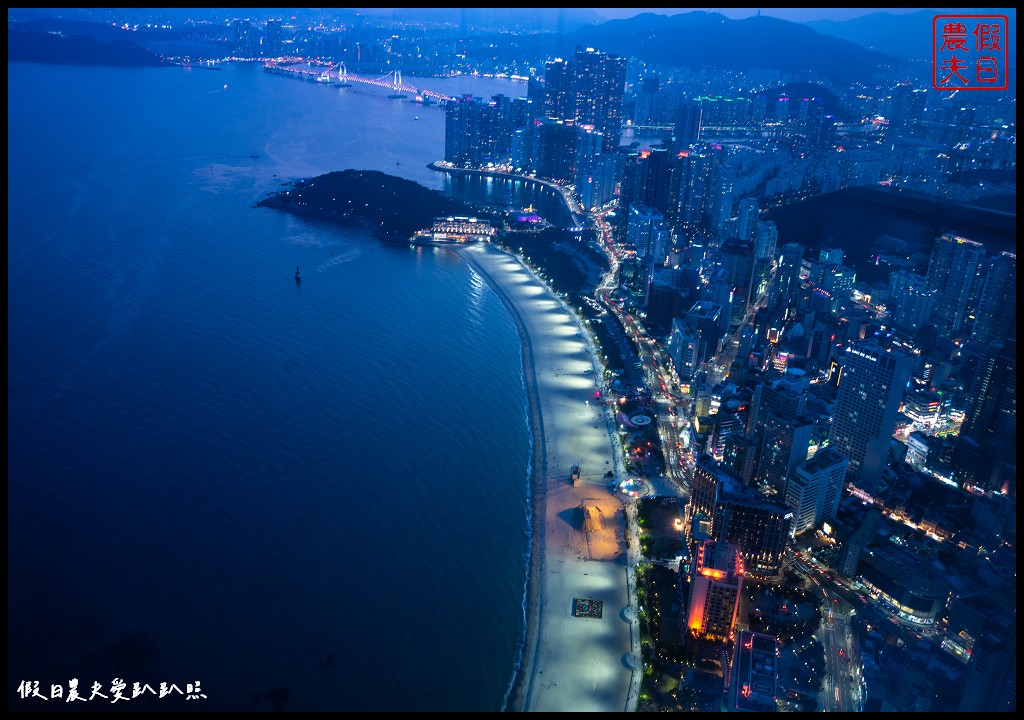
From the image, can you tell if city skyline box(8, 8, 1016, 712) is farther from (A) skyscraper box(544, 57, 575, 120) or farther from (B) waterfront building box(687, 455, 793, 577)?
(A) skyscraper box(544, 57, 575, 120)

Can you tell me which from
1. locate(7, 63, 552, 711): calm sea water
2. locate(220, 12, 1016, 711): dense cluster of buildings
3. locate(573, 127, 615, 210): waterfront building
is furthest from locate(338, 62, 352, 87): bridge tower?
locate(7, 63, 552, 711): calm sea water

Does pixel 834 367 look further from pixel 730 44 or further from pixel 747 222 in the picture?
pixel 730 44

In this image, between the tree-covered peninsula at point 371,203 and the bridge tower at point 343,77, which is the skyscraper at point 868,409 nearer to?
the tree-covered peninsula at point 371,203

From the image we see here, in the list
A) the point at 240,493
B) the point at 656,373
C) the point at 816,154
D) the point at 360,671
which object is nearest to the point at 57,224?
the point at 240,493

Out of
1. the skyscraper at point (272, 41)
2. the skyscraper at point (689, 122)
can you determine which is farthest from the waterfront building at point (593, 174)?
the skyscraper at point (272, 41)

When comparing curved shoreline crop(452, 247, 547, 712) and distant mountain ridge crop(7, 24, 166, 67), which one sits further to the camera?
distant mountain ridge crop(7, 24, 166, 67)

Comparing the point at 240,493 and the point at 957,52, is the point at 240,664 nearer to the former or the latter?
the point at 240,493

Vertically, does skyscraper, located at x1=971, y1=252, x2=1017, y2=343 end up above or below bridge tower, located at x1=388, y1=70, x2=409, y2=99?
below
